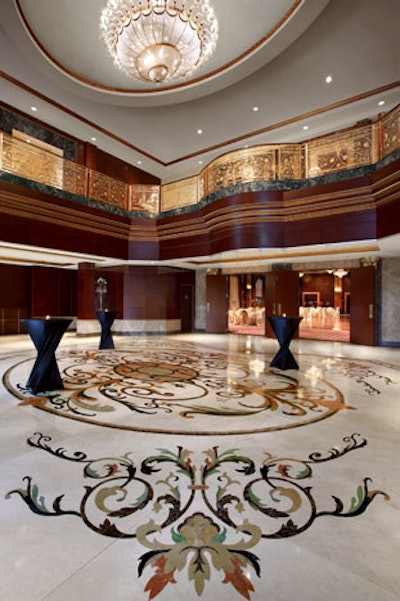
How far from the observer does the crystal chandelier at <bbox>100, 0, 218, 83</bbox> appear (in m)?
5.20

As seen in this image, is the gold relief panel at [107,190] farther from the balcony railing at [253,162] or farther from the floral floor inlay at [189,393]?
the floral floor inlay at [189,393]

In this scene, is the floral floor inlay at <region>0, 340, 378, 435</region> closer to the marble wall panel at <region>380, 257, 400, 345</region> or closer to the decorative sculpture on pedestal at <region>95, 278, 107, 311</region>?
the marble wall panel at <region>380, 257, 400, 345</region>

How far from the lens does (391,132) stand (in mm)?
5988

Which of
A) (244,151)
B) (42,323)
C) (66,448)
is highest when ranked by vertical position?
(244,151)

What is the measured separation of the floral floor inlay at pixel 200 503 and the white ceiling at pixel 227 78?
6.45 m

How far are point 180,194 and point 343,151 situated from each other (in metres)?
4.70

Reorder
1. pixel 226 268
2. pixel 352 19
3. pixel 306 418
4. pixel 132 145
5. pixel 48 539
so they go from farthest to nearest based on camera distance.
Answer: pixel 226 268, pixel 132 145, pixel 352 19, pixel 306 418, pixel 48 539

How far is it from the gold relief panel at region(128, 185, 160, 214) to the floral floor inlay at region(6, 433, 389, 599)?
8573mm

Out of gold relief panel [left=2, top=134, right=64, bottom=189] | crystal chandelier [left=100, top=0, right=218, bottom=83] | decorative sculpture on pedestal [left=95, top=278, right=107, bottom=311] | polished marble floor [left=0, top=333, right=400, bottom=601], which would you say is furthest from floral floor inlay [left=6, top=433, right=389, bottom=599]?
decorative sculpture on pedestal [left=95, top=278, right=107, bottom=311]

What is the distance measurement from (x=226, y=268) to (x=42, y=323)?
9.49m

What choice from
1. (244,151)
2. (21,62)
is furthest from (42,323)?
(21,62)

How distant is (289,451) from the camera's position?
266 cm

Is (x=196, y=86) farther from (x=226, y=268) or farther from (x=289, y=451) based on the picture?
(x=289, y=451)

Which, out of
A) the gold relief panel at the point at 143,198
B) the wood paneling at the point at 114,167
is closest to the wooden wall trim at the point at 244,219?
the gold relief panel at the point at 143,198
